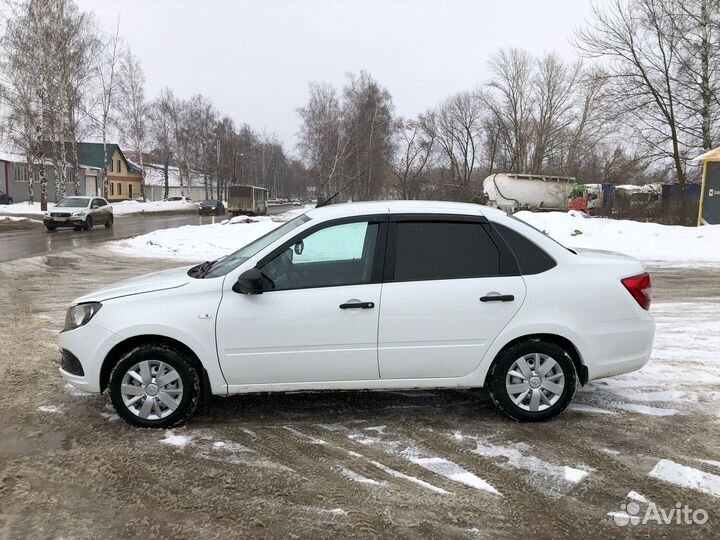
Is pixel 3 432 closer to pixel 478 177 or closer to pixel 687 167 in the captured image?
pixel 687 167

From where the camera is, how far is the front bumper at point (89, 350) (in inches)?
157

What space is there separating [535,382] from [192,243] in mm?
15995

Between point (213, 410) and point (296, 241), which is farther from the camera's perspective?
point (213, 410)

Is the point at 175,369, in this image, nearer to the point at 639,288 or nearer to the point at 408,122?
the point at 639,288

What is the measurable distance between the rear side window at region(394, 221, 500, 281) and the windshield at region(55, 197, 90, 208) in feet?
85.9

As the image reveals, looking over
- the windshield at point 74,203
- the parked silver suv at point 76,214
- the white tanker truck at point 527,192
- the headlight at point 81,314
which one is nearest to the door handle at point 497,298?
the headlight at point 81,314

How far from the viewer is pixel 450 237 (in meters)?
4.26

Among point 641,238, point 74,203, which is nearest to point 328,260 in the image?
point 641,238

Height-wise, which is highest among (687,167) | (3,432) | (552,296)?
(687,167)

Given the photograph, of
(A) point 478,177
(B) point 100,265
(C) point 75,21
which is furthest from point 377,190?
(B) point 100,265

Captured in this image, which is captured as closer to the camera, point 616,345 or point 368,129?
point 616,345

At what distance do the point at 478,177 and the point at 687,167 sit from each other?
121 feet

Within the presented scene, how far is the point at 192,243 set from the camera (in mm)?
18484

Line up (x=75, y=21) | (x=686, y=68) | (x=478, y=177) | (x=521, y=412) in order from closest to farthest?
(x=521, y=412) → (x=686, y=68) → (x=75, y=21) → (x=478, y=177)
